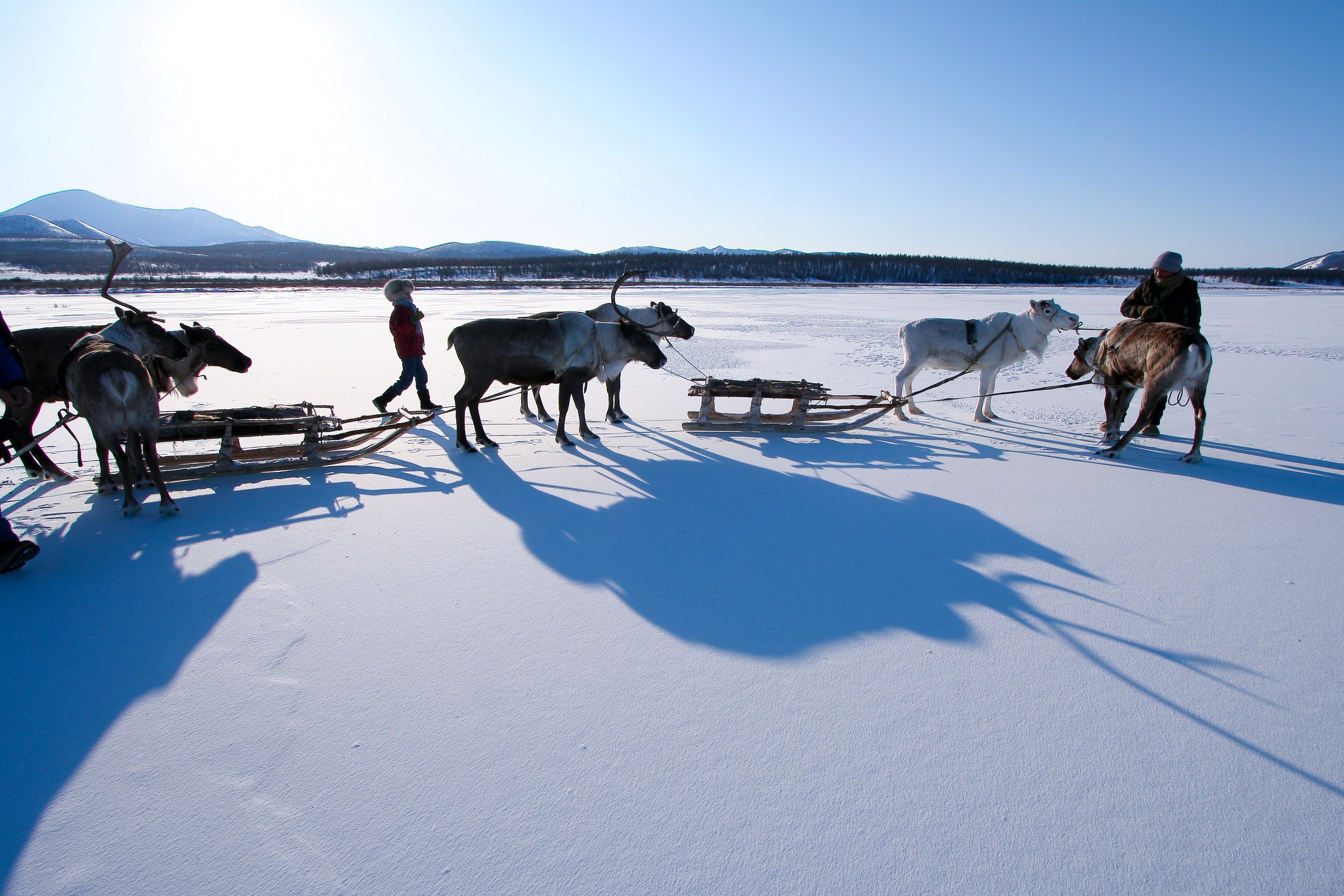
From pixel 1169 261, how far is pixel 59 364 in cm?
1137

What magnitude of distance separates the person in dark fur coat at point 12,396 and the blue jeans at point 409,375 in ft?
13.2

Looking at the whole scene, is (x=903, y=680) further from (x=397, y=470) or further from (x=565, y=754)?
(x=397, y=470)

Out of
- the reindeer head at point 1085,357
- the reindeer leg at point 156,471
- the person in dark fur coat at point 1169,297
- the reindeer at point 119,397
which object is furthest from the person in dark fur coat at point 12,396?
the person in dark fur coat at point 1169,297

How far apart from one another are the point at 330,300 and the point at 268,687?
115 ft

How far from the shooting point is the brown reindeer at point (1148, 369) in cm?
579

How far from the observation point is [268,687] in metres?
2.73

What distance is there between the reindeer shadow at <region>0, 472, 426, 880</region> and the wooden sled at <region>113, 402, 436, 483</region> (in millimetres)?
397

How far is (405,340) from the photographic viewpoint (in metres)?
7.97

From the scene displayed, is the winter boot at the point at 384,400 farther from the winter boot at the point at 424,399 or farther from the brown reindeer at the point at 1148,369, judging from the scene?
the brown reindeer at the point at 1148,369

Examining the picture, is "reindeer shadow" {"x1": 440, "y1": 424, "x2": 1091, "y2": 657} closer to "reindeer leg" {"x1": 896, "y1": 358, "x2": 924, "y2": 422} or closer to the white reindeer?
"reindeer leg" {"x1": 896, "y1": 358, "x2": 924, "y2": 422}

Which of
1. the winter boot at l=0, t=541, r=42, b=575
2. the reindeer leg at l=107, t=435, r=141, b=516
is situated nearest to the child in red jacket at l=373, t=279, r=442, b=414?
the reindeer leg at l=107, t=435, r=141, b=516

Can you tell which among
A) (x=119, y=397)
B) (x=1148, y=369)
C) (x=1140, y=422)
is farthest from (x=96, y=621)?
(x=1148, y=369)

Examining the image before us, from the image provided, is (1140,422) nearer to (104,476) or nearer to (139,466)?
(139,466)

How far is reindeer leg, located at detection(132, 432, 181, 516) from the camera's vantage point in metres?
4.46
